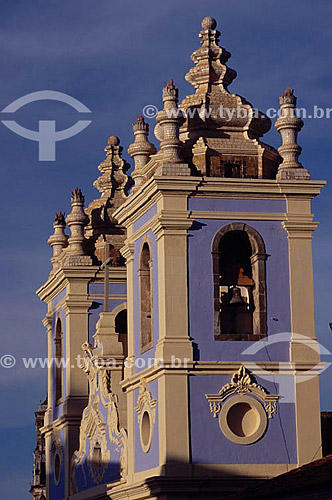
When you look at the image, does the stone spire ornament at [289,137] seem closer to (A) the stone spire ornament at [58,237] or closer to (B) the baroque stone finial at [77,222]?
(B) the baroque stone finial at [77,222]

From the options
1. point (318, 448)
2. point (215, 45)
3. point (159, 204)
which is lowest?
point (318, 448)

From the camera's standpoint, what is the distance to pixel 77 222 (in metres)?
38.5

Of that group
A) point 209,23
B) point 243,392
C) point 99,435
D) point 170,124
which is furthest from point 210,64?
point 99,435

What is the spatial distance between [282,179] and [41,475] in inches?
723

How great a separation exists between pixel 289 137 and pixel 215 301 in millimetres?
3496

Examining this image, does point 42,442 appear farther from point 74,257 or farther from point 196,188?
point 196,188

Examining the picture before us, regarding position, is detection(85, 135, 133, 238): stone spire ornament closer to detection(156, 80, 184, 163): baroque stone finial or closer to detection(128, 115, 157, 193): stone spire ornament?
detection(128, 115, 157, 193): stone spire ornament

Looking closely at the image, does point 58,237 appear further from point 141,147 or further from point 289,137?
point 289,137

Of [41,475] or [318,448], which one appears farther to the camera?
[41,475]

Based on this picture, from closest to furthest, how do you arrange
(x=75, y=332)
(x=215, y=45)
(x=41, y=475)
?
1. (x=215, y=45)
2. (x=75, y=332)
3. (x=41, y=475)

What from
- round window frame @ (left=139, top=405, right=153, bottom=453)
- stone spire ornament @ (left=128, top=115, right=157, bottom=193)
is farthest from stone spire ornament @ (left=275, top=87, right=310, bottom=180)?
round window frame @ (left=139, top=405, right=153, bottom=453)

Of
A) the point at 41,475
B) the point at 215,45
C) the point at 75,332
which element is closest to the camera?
the point at 215,45

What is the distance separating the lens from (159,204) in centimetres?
2992

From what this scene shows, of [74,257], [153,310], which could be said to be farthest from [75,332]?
[153,310]
